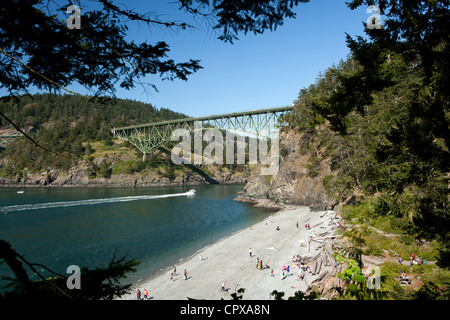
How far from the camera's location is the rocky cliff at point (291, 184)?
4732 cm

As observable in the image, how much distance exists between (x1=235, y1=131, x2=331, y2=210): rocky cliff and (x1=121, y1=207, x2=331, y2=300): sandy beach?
13485 mm

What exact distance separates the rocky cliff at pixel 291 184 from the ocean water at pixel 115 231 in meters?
→ 7.04

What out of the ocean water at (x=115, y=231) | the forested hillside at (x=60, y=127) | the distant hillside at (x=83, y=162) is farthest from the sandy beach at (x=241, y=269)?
the distant hillside at (x=83, y=162)

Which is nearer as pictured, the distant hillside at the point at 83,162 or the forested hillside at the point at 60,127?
the forested hillside at the point at 60,127

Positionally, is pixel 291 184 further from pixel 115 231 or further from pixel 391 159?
pixel 391 159

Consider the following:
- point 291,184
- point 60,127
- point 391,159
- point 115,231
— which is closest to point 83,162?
point 60,127

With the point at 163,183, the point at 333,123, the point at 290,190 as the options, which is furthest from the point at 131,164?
the point at 333,123

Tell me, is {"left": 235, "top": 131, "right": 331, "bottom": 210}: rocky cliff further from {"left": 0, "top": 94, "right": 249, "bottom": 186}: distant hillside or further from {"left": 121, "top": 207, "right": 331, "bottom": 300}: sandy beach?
{"left": 0, "top": 94, "right": 249, "bottom": 186}: distant hillside

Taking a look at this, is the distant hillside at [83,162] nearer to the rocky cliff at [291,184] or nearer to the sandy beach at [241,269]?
the rocky cliff at [291,184]

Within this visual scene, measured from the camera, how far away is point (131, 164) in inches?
4338

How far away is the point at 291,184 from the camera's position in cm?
5444

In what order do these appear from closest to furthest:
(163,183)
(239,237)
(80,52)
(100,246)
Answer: (80,52)
(100,246)
(239,237)
(163,183)
